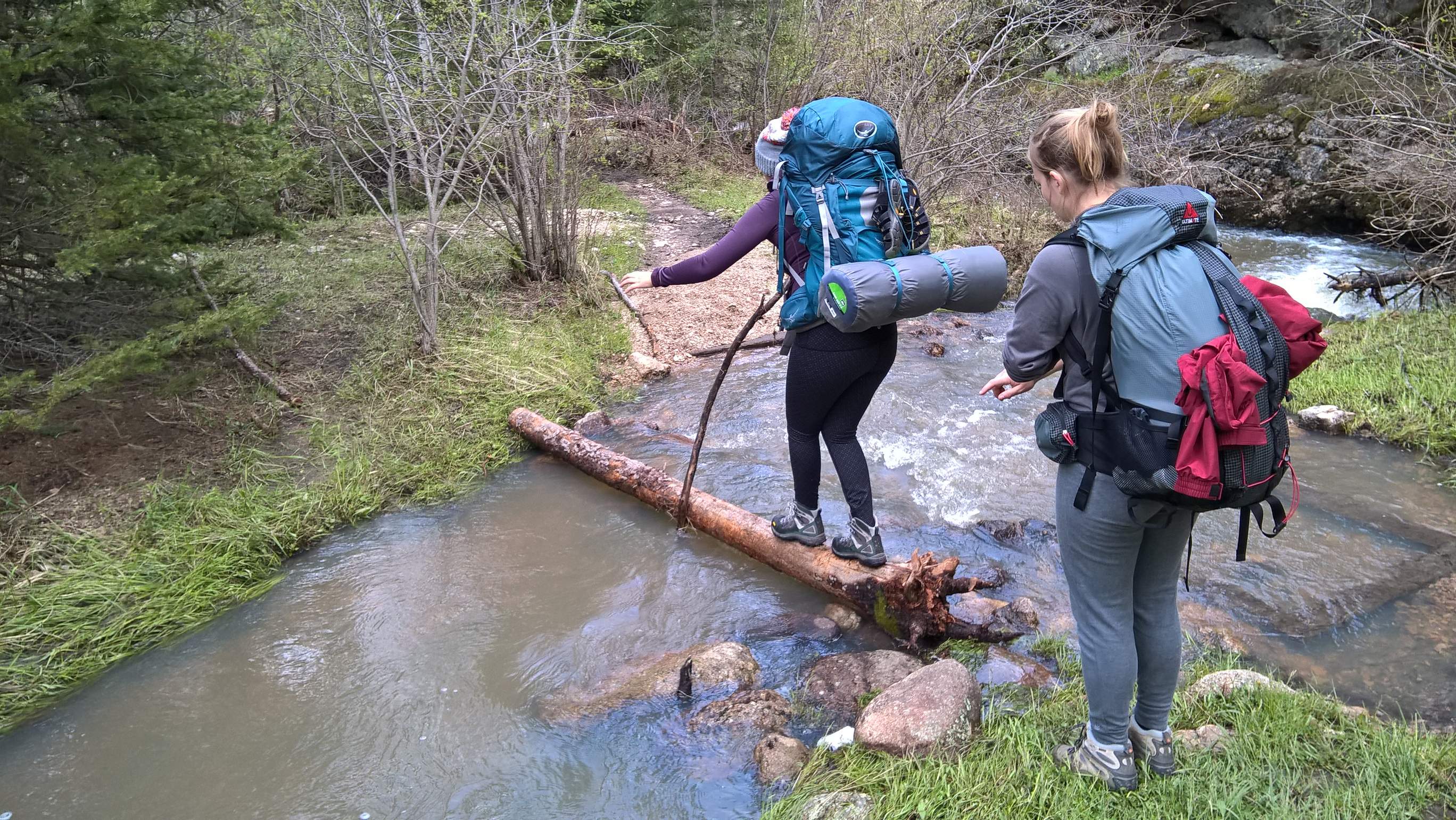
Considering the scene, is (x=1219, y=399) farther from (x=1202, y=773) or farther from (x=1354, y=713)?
(x=1354, y=713)

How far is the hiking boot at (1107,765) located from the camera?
7.34ft

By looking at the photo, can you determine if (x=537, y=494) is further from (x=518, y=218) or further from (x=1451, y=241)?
(x=1451, y=241)

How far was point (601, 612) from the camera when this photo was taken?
3834 mm

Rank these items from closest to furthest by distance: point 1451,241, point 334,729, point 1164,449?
point 1164,449, point 334,729, point 1451,241

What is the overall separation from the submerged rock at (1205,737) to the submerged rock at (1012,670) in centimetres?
60

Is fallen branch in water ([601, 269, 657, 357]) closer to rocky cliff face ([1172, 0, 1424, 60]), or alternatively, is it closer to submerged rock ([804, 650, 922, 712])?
submerged rock ([804, 650, 922, 712])

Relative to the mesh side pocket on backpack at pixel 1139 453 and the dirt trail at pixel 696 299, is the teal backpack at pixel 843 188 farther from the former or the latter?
the dirt trail at pixel 696 299

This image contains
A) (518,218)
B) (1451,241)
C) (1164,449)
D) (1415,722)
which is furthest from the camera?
(518,218)

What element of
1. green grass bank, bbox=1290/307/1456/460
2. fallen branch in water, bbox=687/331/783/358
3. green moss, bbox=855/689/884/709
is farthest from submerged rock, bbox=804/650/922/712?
green grass bank, bbox=1290/307/1456/460

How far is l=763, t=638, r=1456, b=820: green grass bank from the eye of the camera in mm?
2154

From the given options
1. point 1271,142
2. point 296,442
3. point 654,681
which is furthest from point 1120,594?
point 1271,142

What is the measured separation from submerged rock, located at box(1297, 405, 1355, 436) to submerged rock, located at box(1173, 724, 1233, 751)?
4.18m

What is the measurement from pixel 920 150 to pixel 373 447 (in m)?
6.24

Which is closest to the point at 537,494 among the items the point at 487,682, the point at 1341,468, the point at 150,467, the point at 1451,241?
the point at 487,682
